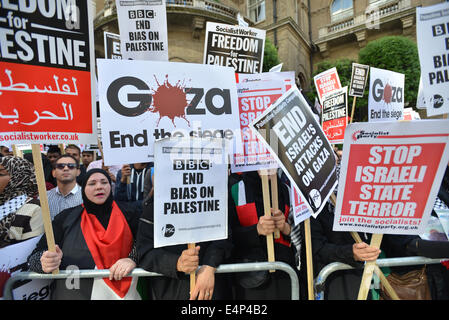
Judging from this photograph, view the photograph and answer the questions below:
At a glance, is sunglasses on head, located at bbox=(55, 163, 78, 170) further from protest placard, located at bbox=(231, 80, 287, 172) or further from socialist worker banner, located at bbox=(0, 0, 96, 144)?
protest placard, located at bbox=(231, 80, 287, 172)

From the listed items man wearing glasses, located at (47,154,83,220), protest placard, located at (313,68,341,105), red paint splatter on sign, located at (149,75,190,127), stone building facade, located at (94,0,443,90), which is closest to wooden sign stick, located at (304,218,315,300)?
red paint splatter on sign, located at (149,75,190,127)

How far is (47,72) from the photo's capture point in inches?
63.6

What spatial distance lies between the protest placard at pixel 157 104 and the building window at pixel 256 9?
21027 mm

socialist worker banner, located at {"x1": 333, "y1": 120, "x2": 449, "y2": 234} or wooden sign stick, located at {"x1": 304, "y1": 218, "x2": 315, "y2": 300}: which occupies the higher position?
socialist worker banner, located at {"x1": 333, "y1": 120, "x2": 449, "y2": 234}

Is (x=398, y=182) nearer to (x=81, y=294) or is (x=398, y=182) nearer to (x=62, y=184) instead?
(x=81, y=294)

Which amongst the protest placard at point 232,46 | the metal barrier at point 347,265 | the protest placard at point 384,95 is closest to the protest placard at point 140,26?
the protest placard at point 232,46

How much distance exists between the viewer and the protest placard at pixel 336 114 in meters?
5.06

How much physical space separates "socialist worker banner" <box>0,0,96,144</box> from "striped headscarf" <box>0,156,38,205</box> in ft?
2.15

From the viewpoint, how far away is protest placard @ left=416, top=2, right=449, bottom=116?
2219mm

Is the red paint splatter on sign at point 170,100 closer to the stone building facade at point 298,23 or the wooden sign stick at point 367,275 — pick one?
the wooden sign stick at point 367,275

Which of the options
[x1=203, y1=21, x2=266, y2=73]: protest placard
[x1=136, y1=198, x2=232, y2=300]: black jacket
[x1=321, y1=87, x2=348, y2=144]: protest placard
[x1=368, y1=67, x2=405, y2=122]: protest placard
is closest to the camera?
[x1=136, y1=198, x2=232, y2=300]: black jacket

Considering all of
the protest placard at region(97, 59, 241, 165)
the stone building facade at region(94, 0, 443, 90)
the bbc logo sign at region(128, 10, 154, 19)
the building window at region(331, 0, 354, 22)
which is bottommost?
the protest placard at region(97, 59, 241, 165)

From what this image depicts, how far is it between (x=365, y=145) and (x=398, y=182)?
11.2 inches
